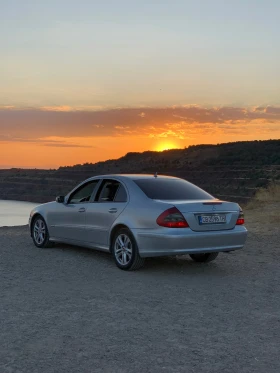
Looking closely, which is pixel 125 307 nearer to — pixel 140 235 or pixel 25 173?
pixel 140 235

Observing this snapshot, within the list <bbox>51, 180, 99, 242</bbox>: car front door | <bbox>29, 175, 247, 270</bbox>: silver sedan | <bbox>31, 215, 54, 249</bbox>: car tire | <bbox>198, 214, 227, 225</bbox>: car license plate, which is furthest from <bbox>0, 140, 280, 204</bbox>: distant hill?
<bbox>198, 214, 227, 225</bbox>: car license plate

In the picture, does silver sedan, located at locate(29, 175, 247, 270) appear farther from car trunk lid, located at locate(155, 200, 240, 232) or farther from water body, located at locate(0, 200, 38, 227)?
water body, located at locate(0, 200, 38, 227)

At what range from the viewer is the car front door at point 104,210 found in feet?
29.1

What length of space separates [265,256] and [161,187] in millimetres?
2824

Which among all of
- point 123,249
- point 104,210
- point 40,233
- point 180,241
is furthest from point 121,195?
point 40,233

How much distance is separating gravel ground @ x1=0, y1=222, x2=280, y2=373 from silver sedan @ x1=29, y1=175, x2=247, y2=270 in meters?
0.42

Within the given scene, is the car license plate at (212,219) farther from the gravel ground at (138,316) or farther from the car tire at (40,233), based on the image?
the car tire at (40,233)

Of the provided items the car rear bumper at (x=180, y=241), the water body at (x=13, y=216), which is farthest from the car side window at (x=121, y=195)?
the water body at (x=13, y=216)

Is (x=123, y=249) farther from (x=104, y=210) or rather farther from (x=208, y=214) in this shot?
(x=208, y=214)

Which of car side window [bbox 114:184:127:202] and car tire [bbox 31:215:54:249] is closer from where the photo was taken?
car side window [bbox 114:184:127:202]

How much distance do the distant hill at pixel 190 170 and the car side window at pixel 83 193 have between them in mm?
58262

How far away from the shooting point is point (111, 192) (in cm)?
933

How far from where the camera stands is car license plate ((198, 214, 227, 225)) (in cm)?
805

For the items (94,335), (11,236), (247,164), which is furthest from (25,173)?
(94,335)
